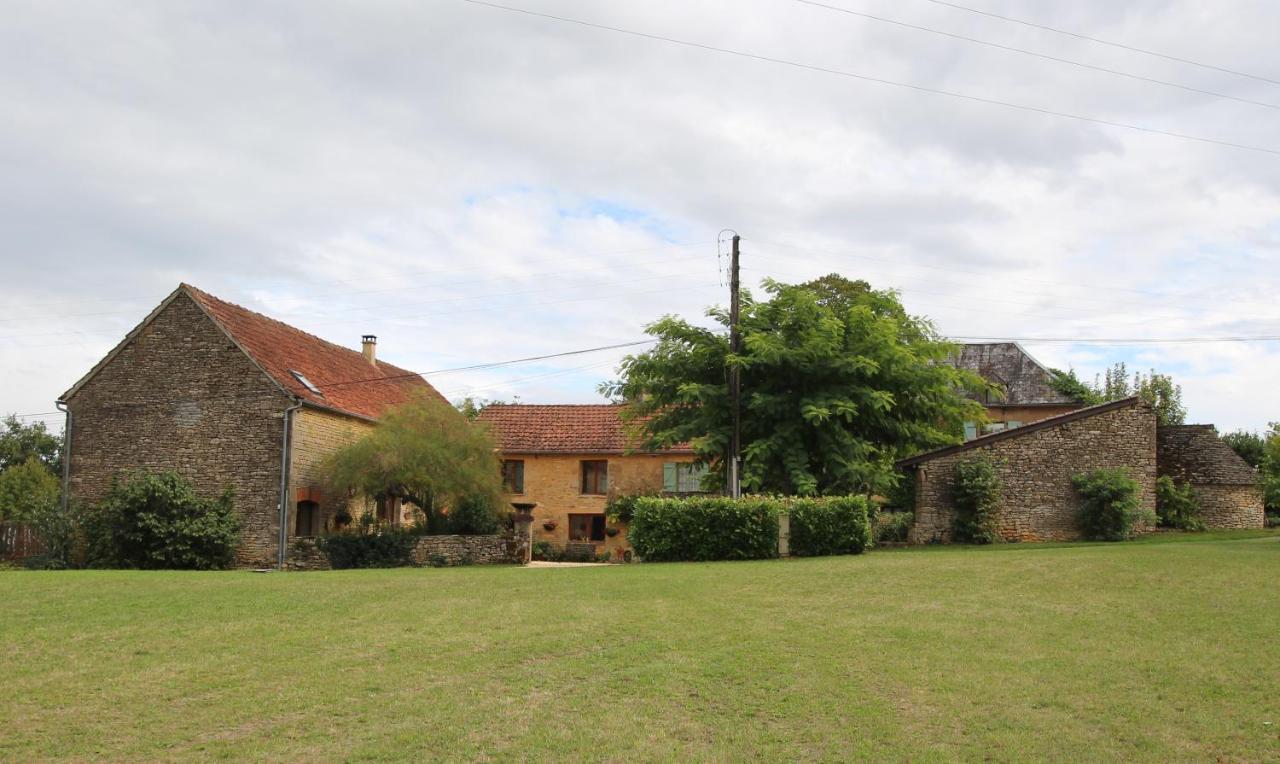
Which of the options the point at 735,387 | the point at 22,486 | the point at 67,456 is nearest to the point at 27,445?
the point at 22,486

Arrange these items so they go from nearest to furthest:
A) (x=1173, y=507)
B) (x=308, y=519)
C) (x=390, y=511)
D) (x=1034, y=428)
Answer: (x=1034, y=428) → (x=308, y=519) → (x=1173, y=507) → (x=390, y=511)

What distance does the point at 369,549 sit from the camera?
93.7 ft

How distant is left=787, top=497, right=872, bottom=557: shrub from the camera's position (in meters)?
24.7

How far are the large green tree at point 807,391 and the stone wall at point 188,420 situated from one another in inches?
420

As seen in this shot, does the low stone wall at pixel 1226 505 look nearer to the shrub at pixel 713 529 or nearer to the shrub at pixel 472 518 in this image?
the shrub at pixel 713 529

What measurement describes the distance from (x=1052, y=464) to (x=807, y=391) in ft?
25.9

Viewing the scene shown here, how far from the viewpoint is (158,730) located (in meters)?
8.56

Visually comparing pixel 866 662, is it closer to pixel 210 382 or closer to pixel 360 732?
pixel 360 732

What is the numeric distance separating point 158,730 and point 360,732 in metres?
1.68

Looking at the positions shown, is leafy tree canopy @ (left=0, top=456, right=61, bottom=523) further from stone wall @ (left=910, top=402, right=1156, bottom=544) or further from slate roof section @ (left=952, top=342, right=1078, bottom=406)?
slate roof section @ (left=952, top=342, right=1078, bottom=406)

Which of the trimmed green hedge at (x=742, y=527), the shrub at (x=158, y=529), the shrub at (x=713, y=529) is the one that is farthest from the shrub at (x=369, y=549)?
Result: the shrub at (x=713, y=529)

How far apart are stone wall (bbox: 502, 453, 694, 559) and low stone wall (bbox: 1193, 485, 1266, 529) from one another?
17754 mm

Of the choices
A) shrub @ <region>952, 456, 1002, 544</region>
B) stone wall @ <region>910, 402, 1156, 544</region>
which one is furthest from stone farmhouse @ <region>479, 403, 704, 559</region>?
shrub @ <region>952, 456, 1002, 544</region>

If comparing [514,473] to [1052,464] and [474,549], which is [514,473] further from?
[1052,464]
